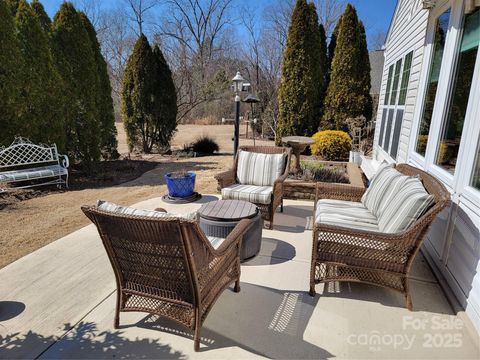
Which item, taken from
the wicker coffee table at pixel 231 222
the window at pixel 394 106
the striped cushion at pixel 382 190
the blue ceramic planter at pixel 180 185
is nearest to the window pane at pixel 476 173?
the striped cushion at pixel 382 190

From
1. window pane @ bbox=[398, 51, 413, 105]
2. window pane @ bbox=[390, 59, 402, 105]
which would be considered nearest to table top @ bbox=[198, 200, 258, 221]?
window pane @ bbox=[398, 51, 413, 105]

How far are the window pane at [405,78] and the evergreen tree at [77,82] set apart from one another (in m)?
6.72

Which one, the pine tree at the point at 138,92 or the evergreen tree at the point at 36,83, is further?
the pine tree at the point at 138,92

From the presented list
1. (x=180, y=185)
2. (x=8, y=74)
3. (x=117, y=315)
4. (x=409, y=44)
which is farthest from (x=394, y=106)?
(x=8, y=74)

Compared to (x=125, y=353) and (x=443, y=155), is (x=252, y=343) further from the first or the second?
(x=443, y=155)

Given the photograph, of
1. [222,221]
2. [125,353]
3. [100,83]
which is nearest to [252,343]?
[125,353]

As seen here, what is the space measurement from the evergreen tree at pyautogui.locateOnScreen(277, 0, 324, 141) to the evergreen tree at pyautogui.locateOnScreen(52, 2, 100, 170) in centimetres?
557

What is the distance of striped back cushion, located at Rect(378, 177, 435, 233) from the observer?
2164mm

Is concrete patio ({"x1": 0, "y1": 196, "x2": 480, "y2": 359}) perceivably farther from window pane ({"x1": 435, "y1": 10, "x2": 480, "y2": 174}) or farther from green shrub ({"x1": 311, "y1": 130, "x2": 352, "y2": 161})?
green shrub ({"x1": 311, "y1": 130, "x2": 352, "y2": 161})

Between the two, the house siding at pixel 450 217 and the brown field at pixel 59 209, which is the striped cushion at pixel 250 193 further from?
the house siding at pixel 450 217

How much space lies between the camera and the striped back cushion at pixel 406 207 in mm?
2164

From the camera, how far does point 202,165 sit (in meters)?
8.03

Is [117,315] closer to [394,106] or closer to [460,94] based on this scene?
[460,94]

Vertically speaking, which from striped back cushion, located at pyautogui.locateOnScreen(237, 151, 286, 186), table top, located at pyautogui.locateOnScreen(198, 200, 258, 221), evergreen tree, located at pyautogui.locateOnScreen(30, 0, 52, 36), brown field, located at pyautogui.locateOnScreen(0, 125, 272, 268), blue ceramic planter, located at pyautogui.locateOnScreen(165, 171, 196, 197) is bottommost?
brown field, located at pyautogui.locateOnScreen(0, 125, 272, 268)
